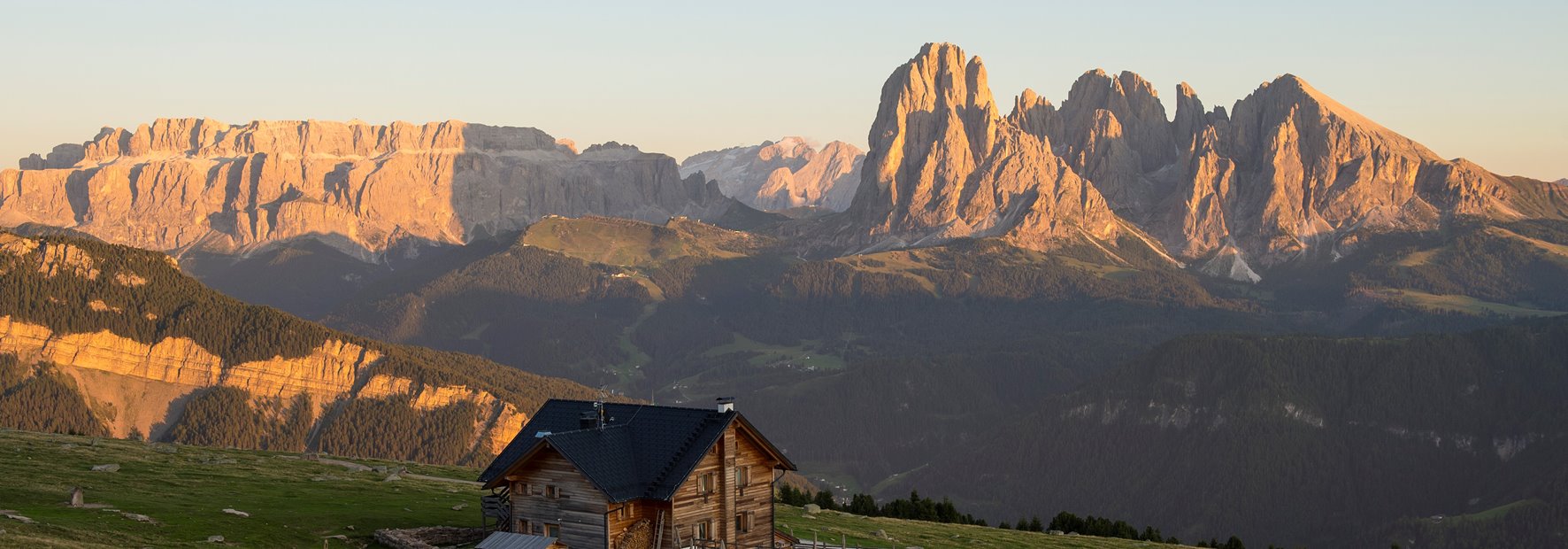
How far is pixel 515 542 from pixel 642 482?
665cm

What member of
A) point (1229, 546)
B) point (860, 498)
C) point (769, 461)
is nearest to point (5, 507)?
point (769, 461)

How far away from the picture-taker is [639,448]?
7931 cm

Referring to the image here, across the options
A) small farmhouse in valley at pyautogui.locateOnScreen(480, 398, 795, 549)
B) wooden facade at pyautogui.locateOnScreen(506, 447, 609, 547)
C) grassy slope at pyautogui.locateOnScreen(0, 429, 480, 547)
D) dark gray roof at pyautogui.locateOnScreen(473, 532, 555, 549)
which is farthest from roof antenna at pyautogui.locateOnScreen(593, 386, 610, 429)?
grassy slope at pyautogui.locateOnScreen(0, 429, 480, 547)

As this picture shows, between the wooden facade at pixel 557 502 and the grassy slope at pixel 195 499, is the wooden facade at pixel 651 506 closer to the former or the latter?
the wooden facade at pixel 557 502

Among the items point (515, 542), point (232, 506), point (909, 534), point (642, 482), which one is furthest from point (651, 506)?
point (909, 534)

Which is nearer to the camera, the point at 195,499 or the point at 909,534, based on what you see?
the point at 195,499

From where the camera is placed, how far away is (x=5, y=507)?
7844 centimetres

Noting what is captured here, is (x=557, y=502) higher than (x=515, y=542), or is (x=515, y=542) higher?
(x=557, y=502)

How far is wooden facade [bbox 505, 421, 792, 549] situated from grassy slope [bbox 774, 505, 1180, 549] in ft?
48.4

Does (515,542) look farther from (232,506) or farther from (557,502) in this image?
(232,506)

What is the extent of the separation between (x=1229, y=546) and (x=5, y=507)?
96997 millimetres

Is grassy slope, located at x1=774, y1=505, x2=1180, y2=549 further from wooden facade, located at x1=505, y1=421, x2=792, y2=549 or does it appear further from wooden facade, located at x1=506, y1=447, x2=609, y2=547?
wooden facade, located at x1=506, y1=447, x2=609, y2=547

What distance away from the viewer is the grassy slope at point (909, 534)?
325 feet

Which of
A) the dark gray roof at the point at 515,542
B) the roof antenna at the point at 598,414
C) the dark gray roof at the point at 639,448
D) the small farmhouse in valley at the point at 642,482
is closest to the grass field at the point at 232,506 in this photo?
the small farmhouse in valley at the point at 642,482
